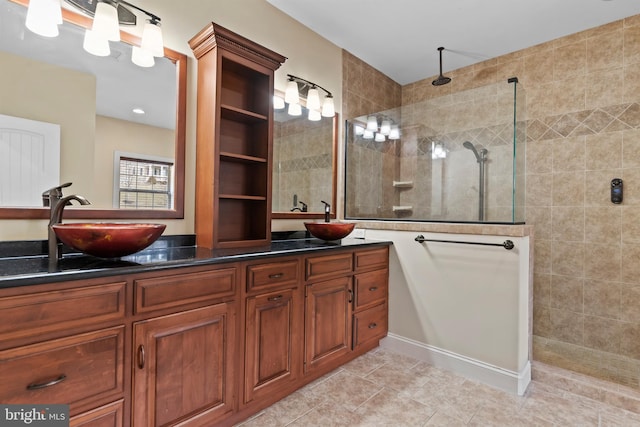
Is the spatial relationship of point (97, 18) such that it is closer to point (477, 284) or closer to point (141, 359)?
point (141, 359)

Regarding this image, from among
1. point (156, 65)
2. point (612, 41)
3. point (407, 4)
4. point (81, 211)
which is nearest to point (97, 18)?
point (156, 65)

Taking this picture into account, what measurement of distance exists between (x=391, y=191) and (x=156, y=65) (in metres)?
2.17

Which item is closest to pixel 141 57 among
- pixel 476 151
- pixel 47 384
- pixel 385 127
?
pixel 47 384

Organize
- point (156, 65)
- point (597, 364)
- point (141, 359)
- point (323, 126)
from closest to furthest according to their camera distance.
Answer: point (141, 359) → point (156, 65) → point (597, 364) → point (323, 126)

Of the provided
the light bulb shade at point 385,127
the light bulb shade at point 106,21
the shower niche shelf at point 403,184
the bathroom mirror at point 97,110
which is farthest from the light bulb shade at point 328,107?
the light bulb shade at point 106,21

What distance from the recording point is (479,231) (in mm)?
2090

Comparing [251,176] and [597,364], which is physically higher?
[251,176]

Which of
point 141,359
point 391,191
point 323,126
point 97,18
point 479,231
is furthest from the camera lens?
point 391,191

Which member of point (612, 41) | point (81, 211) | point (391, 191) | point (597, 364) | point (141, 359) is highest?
point (612, 41)

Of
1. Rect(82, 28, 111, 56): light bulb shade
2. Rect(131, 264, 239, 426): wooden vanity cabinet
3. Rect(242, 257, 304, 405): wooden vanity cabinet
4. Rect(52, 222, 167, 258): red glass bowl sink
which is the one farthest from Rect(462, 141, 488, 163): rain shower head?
Rect(82, 28, 111, 56): light bulb shade

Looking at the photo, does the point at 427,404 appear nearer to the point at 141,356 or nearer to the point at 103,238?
the point at 141,356

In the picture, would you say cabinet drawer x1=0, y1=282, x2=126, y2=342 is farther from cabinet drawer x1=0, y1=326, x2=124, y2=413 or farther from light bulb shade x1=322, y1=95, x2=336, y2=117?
light bulb shade x1=322, y1=95, x2=336, y2=117

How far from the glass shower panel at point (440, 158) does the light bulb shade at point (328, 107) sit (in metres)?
0.30

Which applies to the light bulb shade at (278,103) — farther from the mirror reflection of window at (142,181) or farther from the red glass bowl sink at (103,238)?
the red glass bowl sink at (103,238)
